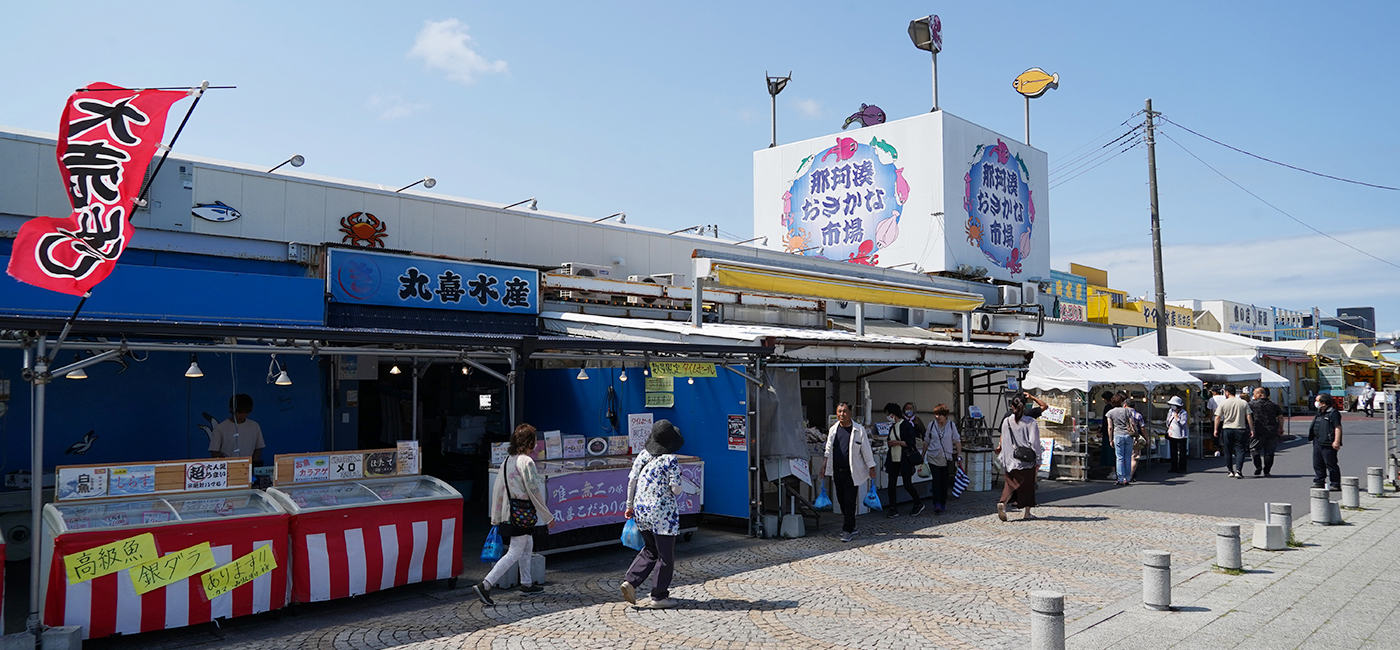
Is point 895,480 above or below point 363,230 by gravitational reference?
below

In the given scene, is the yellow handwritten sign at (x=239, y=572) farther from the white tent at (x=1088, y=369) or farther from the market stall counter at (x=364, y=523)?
the white tent at (x=1088, y=369)

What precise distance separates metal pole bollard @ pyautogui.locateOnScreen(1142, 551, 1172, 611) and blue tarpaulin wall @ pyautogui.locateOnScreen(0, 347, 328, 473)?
10.6m

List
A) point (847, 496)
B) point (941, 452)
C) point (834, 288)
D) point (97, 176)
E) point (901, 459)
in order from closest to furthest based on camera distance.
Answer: point (97, 176) < point (847, 496) < point (901, 459) < point (941, 452) < point (834, 288)

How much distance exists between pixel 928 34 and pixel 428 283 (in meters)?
19.2

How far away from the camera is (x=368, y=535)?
304 inches

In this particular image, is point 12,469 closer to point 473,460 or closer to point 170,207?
point 170,207

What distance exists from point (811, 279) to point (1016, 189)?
1643 cm

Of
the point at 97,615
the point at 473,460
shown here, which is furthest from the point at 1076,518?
the point at 97,615

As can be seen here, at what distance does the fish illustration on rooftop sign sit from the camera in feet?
91.7

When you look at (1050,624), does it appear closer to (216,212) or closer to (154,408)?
(154,408)

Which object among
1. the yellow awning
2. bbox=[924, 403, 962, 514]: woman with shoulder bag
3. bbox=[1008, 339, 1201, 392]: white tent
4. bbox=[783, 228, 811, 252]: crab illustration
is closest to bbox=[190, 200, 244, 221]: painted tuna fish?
the yellow awning

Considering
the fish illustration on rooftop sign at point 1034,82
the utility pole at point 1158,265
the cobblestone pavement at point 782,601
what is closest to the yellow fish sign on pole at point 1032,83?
the fish illustration on rooftop sign at point 1034,82

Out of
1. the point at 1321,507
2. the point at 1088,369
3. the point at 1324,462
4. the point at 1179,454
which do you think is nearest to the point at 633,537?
the point at 1321,507

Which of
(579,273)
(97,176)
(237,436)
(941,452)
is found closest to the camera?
(97,176)
